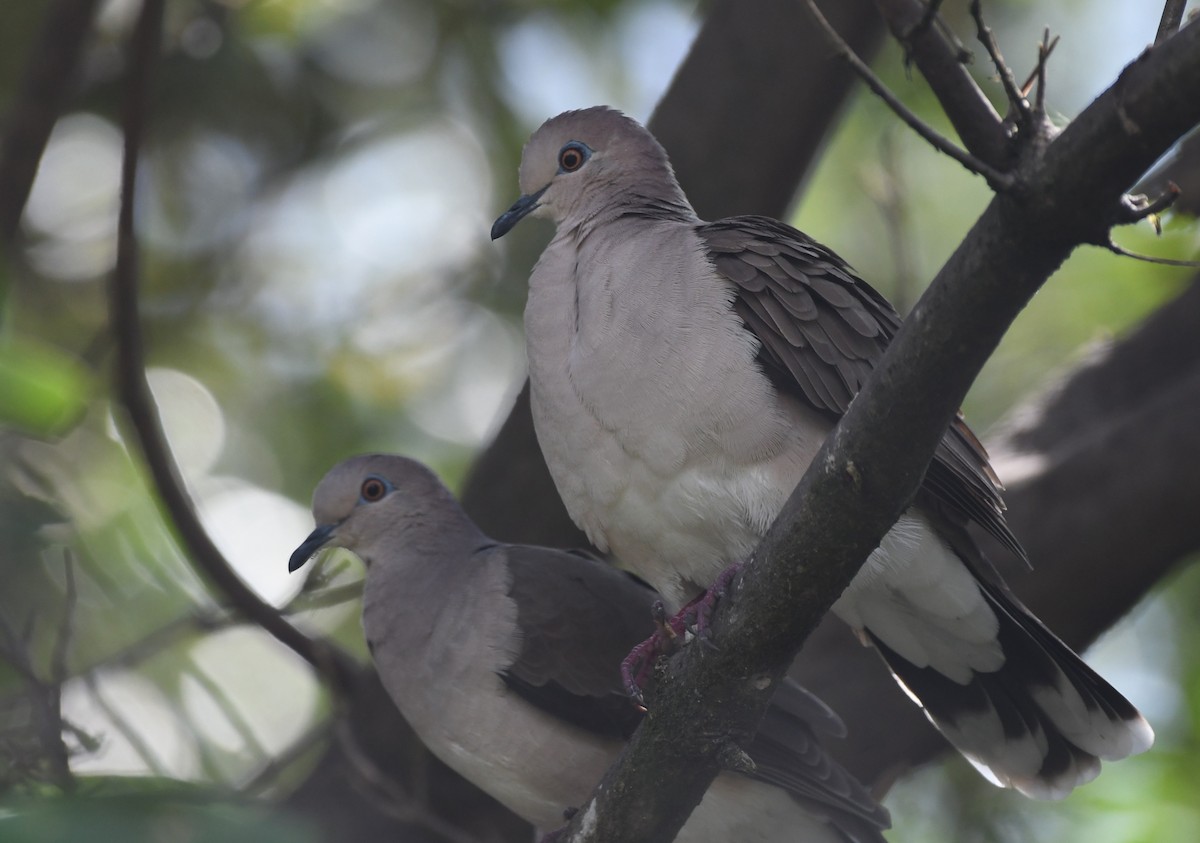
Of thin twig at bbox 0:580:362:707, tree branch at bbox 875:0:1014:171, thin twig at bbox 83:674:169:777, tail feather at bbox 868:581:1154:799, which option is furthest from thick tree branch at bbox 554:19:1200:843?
thin twig at bbox 0:580:362:707

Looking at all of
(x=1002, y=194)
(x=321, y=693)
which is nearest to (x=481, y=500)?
(x=321, y=693)

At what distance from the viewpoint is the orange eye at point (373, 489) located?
464 centimetres

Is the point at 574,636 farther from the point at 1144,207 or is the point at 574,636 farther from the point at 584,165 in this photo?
the point at 1144,207

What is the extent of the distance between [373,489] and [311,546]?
0.96 ft

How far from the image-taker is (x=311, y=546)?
4.51 m

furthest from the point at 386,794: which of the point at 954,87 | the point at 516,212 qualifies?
the point at 954,87

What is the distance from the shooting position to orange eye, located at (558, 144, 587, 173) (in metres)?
4.20

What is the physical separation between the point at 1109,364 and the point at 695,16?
2.42m

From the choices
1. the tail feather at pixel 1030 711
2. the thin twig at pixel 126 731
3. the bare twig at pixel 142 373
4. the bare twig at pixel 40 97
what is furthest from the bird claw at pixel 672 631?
the bare twig at pixel 40 97

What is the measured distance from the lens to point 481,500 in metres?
5.09

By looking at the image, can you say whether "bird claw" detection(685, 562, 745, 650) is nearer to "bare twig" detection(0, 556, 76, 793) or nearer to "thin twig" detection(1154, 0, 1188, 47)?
"thin twig" detection(1154, 0, 1188, 47)

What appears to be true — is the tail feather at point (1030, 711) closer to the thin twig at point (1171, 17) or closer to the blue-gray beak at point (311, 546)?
the thin twig at point (1171, 17)

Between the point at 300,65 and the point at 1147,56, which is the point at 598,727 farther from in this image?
the point at 300,65

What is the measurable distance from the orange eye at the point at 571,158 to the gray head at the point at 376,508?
1.18m
